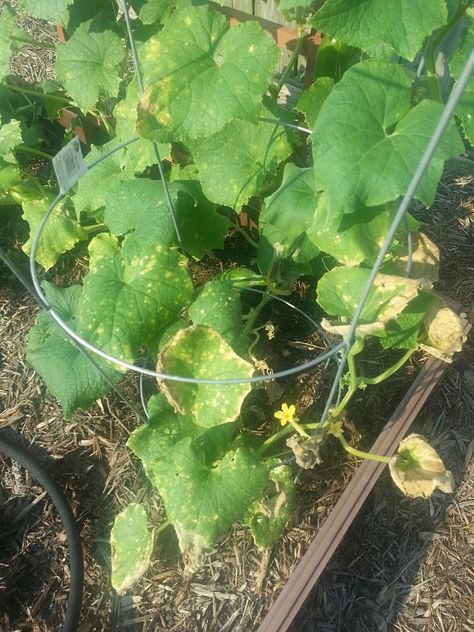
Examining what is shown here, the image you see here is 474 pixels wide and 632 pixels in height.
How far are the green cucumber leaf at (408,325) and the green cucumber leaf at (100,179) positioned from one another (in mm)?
966

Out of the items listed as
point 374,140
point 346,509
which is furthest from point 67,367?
point 374,140

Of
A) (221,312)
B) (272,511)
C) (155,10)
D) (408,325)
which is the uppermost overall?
(155,10)

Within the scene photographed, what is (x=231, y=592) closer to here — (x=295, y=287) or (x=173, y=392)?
(x=173, y=392)

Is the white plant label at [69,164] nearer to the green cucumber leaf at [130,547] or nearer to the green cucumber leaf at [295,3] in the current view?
the green cucumber leaf at [295,3]

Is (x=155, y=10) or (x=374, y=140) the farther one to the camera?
(x=155, y=10)

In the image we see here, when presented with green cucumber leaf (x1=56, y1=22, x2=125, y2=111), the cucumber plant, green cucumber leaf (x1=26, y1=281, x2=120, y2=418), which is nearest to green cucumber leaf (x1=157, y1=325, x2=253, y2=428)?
the cucumber plant

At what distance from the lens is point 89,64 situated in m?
1.91

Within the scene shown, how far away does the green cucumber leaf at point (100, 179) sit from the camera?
1.87 m

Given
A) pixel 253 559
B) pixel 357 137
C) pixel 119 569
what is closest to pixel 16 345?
pixel 119 569

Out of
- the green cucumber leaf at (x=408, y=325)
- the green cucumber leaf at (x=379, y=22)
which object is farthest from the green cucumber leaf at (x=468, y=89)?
the green cucumber leaf at (x=408, y=325)

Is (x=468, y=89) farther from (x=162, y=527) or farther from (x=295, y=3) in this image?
(x=162, y=527)

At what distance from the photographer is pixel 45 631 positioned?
1.67 meters

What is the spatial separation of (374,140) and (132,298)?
0.70 meters

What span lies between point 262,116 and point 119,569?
1363mm
